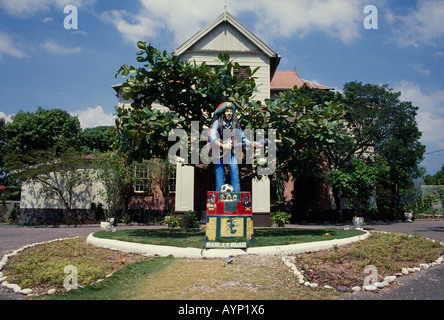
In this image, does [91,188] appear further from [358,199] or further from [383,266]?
[383,266]

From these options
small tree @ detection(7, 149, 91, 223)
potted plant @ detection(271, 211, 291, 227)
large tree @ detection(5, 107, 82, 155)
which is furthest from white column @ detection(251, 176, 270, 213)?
large tree @ detection(5, 107, 82, 155)

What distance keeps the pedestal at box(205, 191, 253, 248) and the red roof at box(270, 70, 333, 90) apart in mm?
17754

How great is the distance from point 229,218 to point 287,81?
2062cm

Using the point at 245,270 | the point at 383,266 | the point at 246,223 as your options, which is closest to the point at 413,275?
the point at 383,266

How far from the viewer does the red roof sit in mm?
24984

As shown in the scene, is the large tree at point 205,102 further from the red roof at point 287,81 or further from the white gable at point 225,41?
the red roof at point 287,81

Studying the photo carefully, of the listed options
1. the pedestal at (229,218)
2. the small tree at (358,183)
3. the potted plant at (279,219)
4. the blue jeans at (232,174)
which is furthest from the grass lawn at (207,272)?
the small tree at (358,183)

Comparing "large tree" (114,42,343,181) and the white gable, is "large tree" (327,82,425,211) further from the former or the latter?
"large tree" (114,42,343,181)

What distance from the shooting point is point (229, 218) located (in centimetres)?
765

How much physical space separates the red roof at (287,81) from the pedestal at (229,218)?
Result: 17.8m

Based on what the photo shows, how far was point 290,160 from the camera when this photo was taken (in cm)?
1159

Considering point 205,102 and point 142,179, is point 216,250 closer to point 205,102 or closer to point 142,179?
point 205,102

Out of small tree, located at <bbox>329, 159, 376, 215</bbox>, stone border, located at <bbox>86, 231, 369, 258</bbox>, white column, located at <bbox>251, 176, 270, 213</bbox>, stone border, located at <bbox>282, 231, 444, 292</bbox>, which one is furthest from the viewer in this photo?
white column, located at <bbox>251, 176, 270, 213</bbox>
